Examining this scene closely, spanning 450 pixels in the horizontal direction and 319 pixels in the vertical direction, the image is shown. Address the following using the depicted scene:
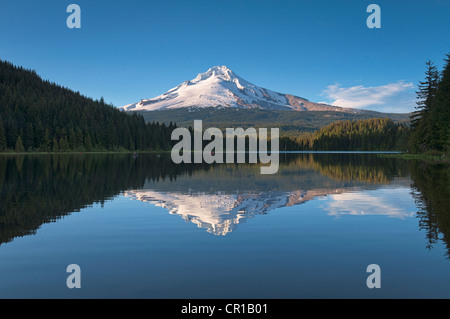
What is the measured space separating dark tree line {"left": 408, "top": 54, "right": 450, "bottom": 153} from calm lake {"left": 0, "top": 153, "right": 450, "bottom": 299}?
205 feet

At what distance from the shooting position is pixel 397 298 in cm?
912

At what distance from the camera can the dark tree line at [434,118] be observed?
263 feet

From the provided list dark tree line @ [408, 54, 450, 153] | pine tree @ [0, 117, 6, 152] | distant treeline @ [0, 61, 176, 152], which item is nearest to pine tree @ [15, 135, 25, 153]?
distant treeline @ [0, 61, 176, 152]

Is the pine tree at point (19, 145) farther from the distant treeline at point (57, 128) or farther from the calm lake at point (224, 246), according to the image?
the calm lake at point (224, 246)

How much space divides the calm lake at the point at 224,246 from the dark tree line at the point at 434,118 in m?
62.4

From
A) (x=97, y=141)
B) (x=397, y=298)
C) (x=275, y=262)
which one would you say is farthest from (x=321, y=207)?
(x=97, y=141)

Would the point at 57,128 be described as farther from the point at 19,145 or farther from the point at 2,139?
the point at 2,139

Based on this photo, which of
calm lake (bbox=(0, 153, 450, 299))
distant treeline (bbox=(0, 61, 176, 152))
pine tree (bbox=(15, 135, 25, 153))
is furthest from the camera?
distant treeline (bbox=(0, 61, 176, 152))

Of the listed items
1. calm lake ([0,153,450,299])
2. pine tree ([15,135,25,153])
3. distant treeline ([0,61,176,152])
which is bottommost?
calm lake ([0,153,450,299])

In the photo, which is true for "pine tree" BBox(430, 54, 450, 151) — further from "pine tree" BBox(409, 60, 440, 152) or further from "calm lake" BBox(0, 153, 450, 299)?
"calm lake" BBox(0, 153, 450, 299)

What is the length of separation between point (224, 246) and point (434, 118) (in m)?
85.2

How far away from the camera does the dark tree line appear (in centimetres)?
8031

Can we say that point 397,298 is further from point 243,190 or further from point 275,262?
point 243,190

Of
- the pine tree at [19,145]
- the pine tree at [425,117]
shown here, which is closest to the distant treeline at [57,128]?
the pine tree at [19,145]
